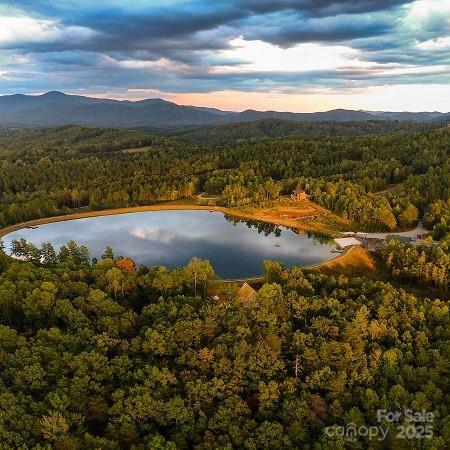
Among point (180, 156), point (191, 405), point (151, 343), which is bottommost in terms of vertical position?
point (191, 405)

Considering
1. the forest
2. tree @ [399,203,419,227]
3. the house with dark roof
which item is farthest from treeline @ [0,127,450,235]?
the forest

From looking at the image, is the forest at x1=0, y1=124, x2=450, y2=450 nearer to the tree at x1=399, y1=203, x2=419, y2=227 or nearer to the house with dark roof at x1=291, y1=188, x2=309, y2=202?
the tree at x1=399, y1=203, x2=419, y2=227

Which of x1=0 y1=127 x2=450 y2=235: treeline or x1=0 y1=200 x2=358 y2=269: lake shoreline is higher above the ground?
x1=0 y1=127 x2=450 y2=235: treeline

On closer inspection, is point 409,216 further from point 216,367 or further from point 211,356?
point 216,367

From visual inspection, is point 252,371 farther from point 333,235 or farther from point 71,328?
point 333,235

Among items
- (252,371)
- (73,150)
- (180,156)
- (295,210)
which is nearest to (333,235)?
(295,210)

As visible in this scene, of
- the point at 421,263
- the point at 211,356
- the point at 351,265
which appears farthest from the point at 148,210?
the point at 211,356
